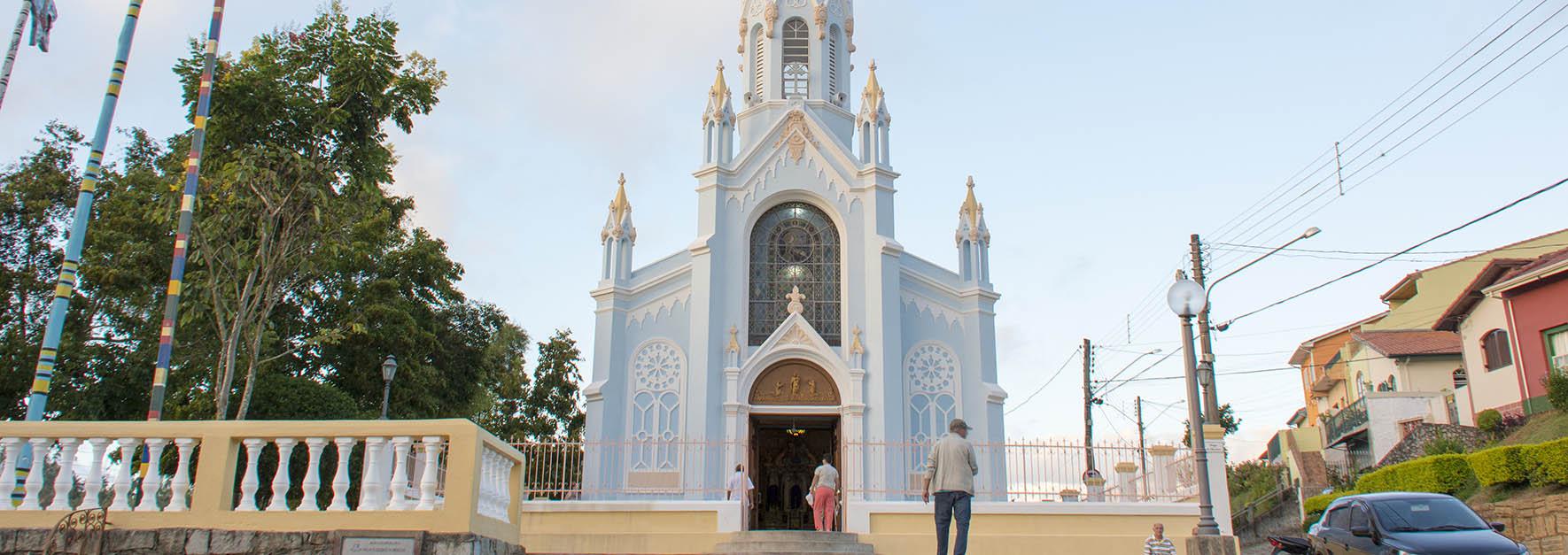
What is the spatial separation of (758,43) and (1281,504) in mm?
21454

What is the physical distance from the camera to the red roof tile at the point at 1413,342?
3491 cm

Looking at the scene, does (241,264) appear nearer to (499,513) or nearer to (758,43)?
(499,513)

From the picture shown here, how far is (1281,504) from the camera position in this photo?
34531 mm

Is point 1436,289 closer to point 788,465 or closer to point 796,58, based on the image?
point 796,58

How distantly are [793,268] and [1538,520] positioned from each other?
45.8 feet

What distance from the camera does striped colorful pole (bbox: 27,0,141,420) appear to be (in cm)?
1143

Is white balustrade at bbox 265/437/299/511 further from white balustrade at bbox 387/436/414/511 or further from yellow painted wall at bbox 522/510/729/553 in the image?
yellow painted wall at bbox 522/510/729/553

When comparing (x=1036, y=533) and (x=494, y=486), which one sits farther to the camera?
(x=1036, y=533)

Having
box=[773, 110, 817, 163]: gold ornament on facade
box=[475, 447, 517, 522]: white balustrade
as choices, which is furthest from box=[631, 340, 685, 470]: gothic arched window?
box=[475, 447, 517, 522]: white balustrade

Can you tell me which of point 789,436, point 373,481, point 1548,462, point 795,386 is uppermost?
point 795,386

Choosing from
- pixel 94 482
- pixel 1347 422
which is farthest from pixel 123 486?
pixel 1347 422

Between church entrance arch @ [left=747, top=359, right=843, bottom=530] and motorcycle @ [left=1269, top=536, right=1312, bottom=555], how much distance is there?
9448 millimetres

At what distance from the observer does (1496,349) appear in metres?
27.6

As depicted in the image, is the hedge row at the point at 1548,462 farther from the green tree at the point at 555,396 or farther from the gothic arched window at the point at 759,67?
the green tree at the point at 555,396
